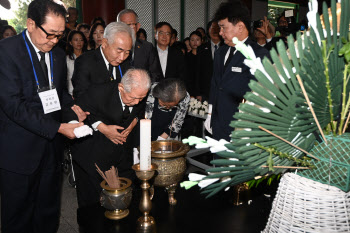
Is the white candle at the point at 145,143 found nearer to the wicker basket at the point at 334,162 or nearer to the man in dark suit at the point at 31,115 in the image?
the wicker basket at the point at 334,162

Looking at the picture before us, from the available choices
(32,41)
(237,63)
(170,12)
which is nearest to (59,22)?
(32,41)

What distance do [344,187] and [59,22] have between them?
4.88 ft

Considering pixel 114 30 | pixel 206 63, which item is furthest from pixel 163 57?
pixel 114 30

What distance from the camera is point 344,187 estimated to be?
645mm

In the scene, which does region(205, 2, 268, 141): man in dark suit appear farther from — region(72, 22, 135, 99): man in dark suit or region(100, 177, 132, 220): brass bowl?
region(100, 177, 132, 220): brass bowl

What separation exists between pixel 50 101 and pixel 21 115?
21 cm

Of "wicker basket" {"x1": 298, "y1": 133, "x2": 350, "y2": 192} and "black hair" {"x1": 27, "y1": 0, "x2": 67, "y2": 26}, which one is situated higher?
"black hair" {"x1": 27, "y1": 0, "x2": 67, "y2": 26}

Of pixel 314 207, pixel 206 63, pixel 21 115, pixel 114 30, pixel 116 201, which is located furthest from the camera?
pixel 206 63

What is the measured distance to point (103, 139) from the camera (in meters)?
1.83

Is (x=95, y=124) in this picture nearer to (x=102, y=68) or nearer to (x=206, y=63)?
(x=102, y=68)

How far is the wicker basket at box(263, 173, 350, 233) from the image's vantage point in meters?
0.66

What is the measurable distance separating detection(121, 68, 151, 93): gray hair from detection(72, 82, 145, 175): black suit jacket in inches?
6.9

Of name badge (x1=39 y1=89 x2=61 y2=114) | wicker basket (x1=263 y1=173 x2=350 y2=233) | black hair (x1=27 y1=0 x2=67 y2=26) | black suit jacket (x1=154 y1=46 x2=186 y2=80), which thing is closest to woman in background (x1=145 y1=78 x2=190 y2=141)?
name badge (x1=39 y1=89 x2=61 y2=114)

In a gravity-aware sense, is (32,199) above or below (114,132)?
below
